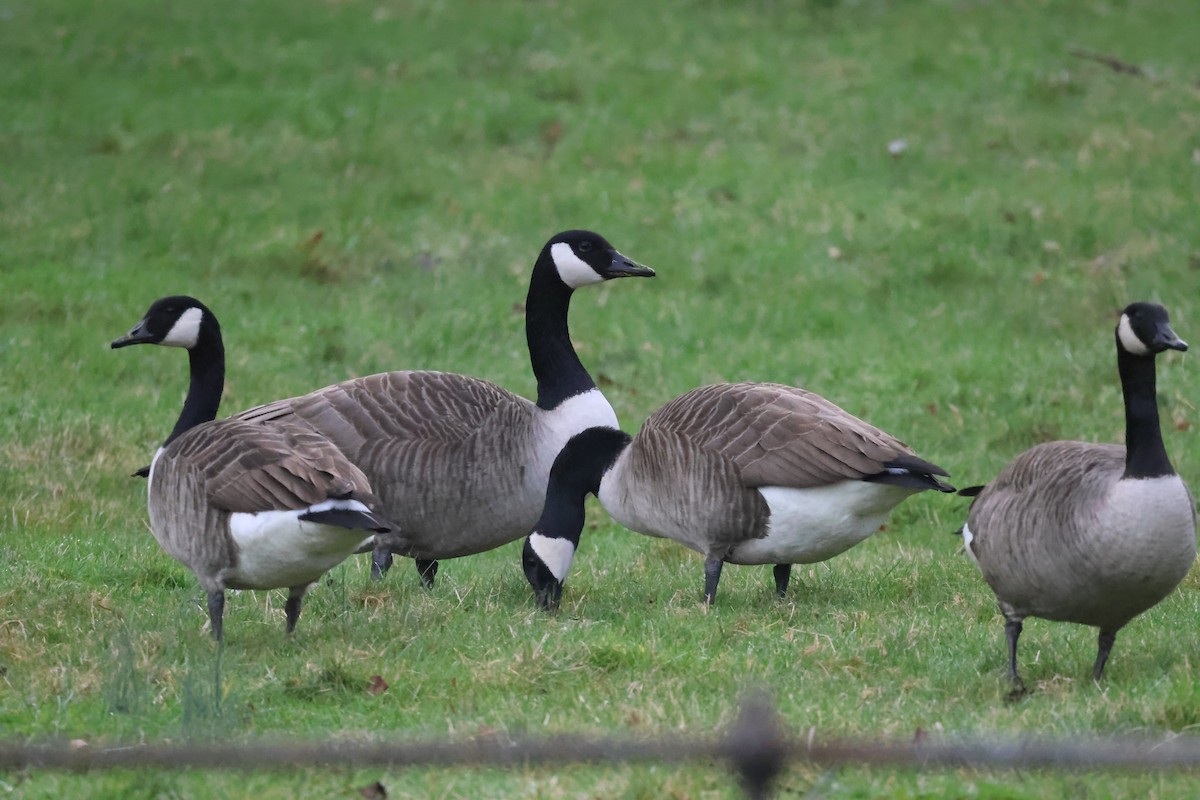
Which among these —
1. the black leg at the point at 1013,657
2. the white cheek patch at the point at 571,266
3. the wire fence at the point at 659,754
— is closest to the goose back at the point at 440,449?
the white cheek patch at the point at 571,266

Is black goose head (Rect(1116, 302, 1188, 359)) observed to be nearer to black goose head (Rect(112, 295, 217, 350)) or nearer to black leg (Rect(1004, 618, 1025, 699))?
black leg (Rect(1004, 618, 1025, 699))

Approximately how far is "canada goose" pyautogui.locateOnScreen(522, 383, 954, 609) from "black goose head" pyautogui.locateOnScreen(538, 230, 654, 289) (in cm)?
114

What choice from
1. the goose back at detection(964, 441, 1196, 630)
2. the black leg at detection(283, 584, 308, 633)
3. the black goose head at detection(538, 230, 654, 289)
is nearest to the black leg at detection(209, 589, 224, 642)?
the black leg at detection(283, 584, 308, 633)

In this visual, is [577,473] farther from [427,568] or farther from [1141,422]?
[1141,422]

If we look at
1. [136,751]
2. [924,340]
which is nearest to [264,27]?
[924,340]

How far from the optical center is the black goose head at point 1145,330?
541cm

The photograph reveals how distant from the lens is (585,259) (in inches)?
332

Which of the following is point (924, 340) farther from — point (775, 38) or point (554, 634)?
point (775, 38)

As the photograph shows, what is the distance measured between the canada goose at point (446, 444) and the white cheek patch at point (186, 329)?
0.46 metres

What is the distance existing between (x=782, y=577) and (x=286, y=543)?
9.29 ft

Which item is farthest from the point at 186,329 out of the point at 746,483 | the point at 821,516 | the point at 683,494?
the point at 821,516

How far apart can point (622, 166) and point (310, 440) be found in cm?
895

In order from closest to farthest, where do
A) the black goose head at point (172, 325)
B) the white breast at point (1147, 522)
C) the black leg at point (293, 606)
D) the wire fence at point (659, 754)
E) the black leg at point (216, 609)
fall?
the wire fence at point (659, 754) < the white breast at point (1147, 522) < the black leg at point (216, 609) < the black leg at point (293, 606) < the black goose head at point (172, 325)

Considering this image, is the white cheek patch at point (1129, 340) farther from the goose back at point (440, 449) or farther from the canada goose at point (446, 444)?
the goose back at point (440, 449)
